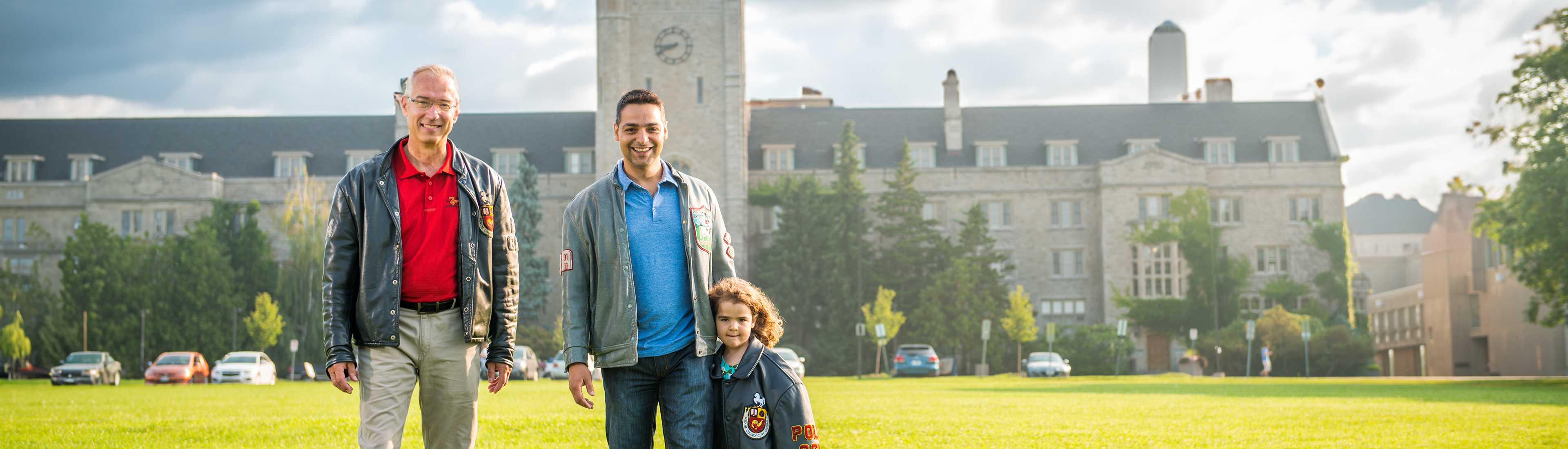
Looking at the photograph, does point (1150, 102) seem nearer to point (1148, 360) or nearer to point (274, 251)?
point (1148, 360)

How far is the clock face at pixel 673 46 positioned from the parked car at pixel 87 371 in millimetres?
27958

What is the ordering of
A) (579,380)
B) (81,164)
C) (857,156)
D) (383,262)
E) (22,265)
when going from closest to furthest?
(383,262), (579,380), (857,156), (22,265), (81,164)

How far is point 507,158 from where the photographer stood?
6950 cm

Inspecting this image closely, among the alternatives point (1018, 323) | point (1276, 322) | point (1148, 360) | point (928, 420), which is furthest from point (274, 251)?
point (928, 420)

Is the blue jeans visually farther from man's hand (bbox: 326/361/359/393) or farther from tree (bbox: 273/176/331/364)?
tree (bbox: 273/176/331/364)

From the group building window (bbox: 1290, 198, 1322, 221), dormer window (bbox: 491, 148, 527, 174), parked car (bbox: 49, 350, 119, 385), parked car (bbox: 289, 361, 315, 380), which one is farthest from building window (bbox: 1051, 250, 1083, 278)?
parked car (bbox: 49, 350, 119, 385)

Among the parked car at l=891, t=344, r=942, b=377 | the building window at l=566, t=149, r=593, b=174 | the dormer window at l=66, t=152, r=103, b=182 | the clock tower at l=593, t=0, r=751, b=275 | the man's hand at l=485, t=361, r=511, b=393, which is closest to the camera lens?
the man's hand at l=485, t=361, r=511, b=393

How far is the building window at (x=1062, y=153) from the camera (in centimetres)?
6844

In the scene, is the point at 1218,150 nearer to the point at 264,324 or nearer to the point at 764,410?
the point at 264,324

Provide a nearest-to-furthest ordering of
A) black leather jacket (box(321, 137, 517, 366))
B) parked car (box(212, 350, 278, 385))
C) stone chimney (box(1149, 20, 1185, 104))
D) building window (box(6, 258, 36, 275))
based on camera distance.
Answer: black leather jacket (box(321, 137, 517, 366)) < parked car (box(212, 350, 278, 385)) < building window (box(6, 258, 36, 275)) < stone chimney (box(1149, 20, 1185, 104))

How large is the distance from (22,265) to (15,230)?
2091 millimetres

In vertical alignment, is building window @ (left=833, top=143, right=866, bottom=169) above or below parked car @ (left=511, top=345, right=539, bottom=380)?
above

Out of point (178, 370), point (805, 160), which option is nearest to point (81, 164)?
point (178, 370)

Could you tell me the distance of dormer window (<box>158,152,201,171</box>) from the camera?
229 feet
